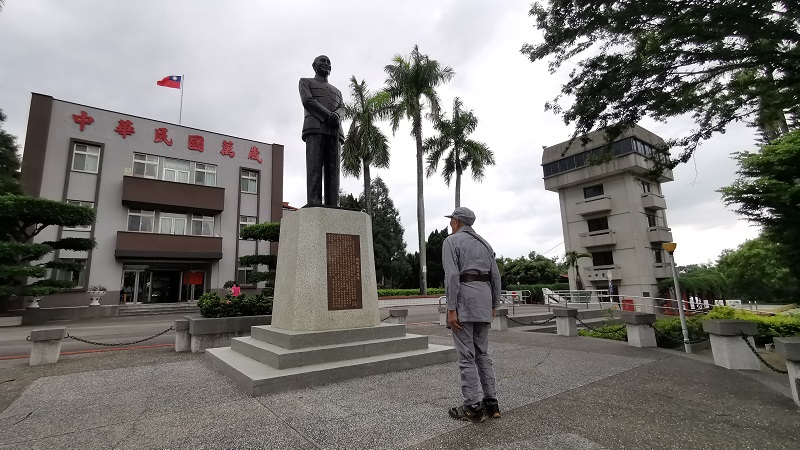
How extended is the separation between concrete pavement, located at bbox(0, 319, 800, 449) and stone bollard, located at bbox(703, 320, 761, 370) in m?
0.23

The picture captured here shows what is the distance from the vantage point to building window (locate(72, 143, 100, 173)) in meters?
19.9

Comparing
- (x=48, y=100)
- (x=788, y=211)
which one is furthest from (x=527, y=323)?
(x=48, y=100)

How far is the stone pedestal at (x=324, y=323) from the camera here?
471 cm

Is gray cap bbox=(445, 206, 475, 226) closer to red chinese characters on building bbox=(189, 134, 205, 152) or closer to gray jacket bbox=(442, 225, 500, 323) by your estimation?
gray jacket bbox=(442, 225, 500, 323)

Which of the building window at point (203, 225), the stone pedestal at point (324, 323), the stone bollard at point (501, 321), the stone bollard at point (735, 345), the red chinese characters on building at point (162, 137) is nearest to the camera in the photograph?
the stone pedestal at point (324, 323)

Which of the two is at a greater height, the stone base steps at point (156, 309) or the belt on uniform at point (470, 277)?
the belt on uniform at point (470, 277)

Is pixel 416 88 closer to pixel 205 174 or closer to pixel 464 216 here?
pixel 205 174

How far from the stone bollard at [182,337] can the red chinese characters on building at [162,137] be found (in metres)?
19.6

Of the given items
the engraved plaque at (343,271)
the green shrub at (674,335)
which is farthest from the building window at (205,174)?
the green shrub at (674,335)

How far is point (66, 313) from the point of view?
16578mm

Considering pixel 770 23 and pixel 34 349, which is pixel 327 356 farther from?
pixel 770 23

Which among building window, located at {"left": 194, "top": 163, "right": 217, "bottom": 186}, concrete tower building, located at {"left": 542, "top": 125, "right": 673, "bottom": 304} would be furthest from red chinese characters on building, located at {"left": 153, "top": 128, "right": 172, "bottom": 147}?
concrete tower building, located at {"left": 542, "top": 125, "right": 673, "bottom": 304}

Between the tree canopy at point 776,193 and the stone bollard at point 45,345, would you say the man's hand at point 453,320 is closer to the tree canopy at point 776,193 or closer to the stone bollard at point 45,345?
the stone bollard at point 45,345

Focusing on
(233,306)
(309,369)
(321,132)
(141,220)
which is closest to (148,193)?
(141,220)
